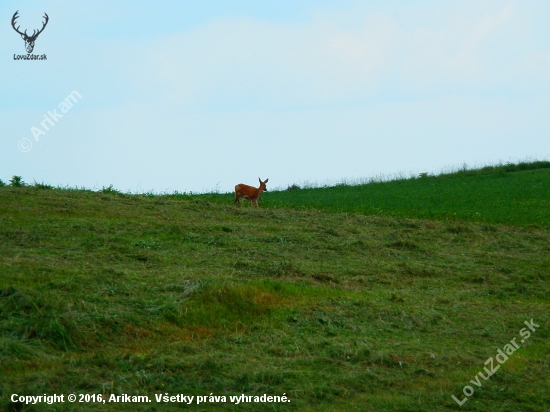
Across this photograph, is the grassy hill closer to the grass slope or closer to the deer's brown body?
the deer's brown body

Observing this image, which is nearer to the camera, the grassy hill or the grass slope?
the grassy hill

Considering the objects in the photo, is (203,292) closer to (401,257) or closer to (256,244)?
(256,244)

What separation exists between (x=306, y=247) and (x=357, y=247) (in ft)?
4.42

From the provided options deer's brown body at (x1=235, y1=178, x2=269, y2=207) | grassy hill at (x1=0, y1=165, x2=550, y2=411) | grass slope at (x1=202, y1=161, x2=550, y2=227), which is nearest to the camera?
grassy hill at (x1=0, y1=165, x2=550, y2=411)

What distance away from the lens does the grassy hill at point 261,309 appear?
751 centimetres

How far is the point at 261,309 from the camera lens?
1073cm

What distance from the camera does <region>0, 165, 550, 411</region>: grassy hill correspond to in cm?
→ 751

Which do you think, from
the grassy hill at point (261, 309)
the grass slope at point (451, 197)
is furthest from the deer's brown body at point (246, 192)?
the grassy hill at point (261, 309)

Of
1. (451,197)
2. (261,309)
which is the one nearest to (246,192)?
(451,197)

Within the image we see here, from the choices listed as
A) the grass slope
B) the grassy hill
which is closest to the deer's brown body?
the grass slope

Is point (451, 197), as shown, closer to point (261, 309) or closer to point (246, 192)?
point (246, 192)

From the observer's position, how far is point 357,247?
16453 mm

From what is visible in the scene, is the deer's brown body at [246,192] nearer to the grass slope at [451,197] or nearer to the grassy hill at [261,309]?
the grass slope at [451,197]

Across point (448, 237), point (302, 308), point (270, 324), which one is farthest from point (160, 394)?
point (448, 237)
